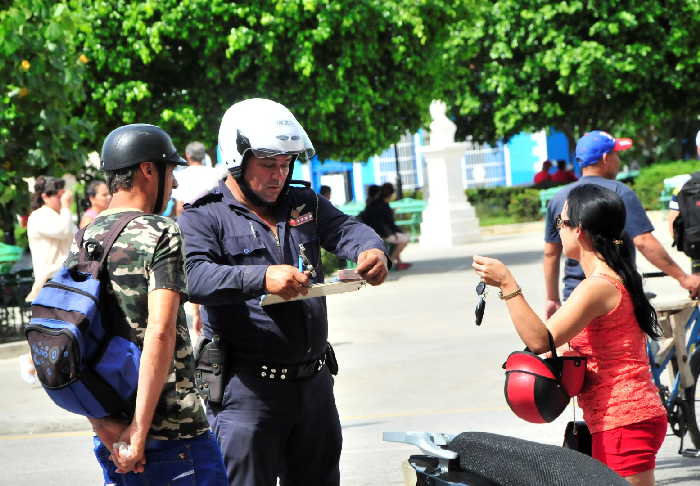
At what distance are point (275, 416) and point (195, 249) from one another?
0.62 metres

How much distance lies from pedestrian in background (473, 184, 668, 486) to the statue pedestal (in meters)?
22.4

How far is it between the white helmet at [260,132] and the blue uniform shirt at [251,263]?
0.64 ft

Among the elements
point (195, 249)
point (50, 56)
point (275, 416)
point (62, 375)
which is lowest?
point (275, 416)

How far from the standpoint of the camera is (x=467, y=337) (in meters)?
12.7

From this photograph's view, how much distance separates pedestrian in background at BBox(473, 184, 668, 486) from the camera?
4.15 m

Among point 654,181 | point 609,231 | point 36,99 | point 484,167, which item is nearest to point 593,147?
point 609,231

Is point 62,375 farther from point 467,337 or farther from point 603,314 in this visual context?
point 467,337

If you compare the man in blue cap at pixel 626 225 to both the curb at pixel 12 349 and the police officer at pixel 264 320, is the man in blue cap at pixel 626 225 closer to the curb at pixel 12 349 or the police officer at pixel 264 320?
the police officer at pixel 264 320

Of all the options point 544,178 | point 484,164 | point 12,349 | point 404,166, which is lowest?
point 12,349

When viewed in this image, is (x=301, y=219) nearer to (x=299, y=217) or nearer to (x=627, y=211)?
(x=299, y=217)

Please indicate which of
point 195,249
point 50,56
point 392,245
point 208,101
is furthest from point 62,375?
point 392,245

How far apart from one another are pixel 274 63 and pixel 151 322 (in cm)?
1502

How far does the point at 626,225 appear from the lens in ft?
22.2

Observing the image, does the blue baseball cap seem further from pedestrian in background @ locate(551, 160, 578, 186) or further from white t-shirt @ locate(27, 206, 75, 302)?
pedestrian in background @ locate(551, 160, 578, 186)
